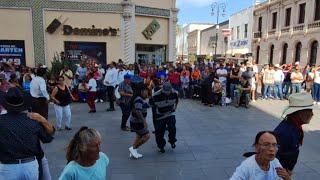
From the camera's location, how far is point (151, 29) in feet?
67.0

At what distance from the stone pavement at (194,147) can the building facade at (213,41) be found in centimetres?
3525

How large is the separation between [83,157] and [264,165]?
57.7 inches

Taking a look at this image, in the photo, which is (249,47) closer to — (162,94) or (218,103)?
(218,103)

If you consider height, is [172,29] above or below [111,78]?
above

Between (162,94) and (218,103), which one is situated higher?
(162,94)

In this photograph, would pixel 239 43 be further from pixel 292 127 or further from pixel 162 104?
pixel 292 127

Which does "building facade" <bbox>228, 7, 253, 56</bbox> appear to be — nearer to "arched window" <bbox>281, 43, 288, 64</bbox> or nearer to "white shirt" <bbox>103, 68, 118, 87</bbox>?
"arched window" <bbox>281, 43, 288, 64</bbox>

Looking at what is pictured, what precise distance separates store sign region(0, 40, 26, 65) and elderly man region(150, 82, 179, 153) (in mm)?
13346

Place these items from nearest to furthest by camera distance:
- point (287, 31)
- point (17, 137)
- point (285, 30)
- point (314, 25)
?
point (17, 137)
point (314, 25)
point (287, 31)
point (285, 30)

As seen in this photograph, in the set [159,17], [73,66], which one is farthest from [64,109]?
[159,17]

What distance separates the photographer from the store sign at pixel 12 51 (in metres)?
18.0

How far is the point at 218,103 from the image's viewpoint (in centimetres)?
1397

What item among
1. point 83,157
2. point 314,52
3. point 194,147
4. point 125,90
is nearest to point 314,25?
point 314,52

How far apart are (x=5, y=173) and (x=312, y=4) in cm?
3135
